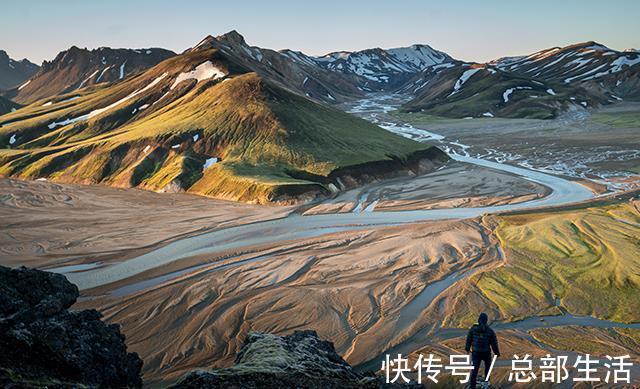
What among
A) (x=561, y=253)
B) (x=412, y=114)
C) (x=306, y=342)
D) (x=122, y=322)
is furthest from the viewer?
(x=412, y=114)

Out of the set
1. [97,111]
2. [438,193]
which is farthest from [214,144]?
[97,111]

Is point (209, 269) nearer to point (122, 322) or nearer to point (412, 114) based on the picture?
point (122, 322)

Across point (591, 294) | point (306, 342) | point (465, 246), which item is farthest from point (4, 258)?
point (591, 294)

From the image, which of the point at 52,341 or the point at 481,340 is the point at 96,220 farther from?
the point at 481,340

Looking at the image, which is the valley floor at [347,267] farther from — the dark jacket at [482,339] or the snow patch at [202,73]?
the snow patch at [202,73]

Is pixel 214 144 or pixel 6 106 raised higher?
pixel 6 106

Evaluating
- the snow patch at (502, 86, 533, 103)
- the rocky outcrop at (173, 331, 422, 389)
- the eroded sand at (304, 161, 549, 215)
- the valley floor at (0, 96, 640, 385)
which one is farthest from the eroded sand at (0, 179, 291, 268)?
the snow patch at (502, 86, 533, 103)

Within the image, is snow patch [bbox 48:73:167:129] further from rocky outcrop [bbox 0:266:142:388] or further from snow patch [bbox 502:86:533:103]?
snow patch [bbox 502:86:533:103]
